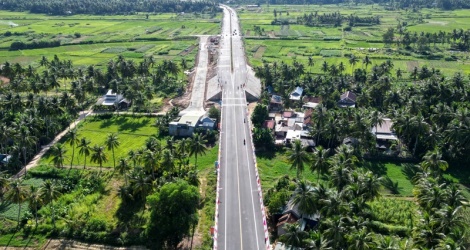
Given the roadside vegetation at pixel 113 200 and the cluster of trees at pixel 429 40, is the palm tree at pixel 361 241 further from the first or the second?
the cluster of trees at pixel 429 40

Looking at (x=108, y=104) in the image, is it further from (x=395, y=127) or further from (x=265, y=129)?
(x=395, y=127)

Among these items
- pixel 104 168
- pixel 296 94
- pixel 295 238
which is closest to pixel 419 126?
pixel 296 94

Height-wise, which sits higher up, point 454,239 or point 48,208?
point 454,239

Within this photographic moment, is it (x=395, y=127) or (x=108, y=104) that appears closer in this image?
(x=395, y=127)

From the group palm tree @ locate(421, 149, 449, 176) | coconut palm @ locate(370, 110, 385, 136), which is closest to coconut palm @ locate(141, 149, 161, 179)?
coconut palm @ locate(370, 110, 385, 136)

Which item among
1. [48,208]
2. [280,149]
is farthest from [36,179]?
[280,149]

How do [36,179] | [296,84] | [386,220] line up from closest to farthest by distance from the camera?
[386,220]
[36,179]
[296,84]

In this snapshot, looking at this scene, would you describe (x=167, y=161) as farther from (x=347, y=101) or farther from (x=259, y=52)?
(x=259, y=52)
